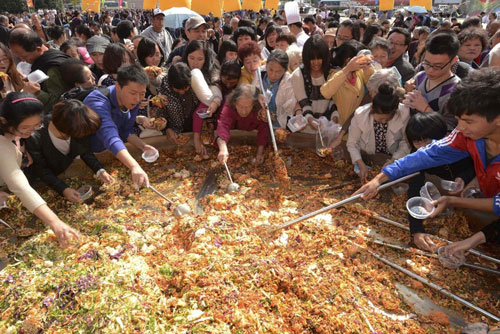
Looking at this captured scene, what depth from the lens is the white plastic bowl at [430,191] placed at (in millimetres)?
2693

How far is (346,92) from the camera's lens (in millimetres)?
3871

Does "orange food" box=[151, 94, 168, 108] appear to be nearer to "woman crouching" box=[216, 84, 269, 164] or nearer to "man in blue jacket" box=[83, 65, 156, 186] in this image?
"man in blue jacket" box=[83, 65, 156, 186]

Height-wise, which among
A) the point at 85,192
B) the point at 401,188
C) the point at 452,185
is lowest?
the point at 401,188

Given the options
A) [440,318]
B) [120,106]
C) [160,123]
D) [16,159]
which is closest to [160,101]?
[160,123]

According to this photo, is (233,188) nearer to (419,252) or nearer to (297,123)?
(297,123)

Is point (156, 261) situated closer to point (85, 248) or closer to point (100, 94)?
point (85, 248)

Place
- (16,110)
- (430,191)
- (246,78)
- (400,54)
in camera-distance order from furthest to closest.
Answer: (400,54) < (246,78) < (430,191) < (16,110)

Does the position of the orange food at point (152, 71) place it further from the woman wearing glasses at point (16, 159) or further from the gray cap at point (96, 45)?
the woman wearing glasses at point (16, 159)

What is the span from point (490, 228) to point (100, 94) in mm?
3788

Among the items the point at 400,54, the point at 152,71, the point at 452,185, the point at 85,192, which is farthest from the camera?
the point at 400,54

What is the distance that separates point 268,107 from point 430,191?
7.56 ft

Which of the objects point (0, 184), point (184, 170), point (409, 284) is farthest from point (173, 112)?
point (409, 284)

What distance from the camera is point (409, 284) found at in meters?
2.49

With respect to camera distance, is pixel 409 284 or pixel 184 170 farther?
pixel 184 170
